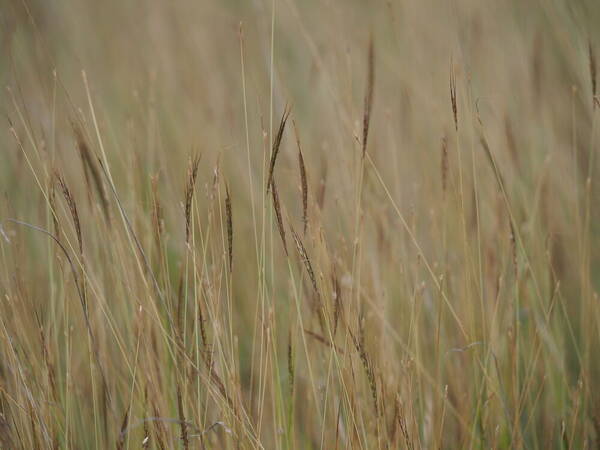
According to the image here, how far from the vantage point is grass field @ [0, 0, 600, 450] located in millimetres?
881

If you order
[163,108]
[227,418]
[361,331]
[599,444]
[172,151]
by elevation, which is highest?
[163,108]

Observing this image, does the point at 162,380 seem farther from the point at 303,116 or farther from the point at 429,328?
the point at 303,116

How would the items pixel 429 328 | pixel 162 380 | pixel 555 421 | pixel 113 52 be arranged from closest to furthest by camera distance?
pixel 162 380, pixel 555 421, pixel 429 328, pixel 113 52

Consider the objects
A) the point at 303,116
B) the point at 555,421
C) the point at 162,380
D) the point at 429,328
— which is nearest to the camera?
the point at 162,380

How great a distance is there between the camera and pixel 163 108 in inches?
83.7

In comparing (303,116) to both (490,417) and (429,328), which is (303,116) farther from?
(490,417)

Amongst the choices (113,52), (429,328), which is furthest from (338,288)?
(113,52)

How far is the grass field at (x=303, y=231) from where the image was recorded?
0.88 meters

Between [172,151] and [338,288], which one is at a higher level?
[172,151]

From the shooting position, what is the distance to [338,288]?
823mm

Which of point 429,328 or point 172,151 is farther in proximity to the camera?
point 172,151

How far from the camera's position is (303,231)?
3.13 ft

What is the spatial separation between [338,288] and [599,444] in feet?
2.01

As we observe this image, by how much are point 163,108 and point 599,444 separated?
1746 millimetres
